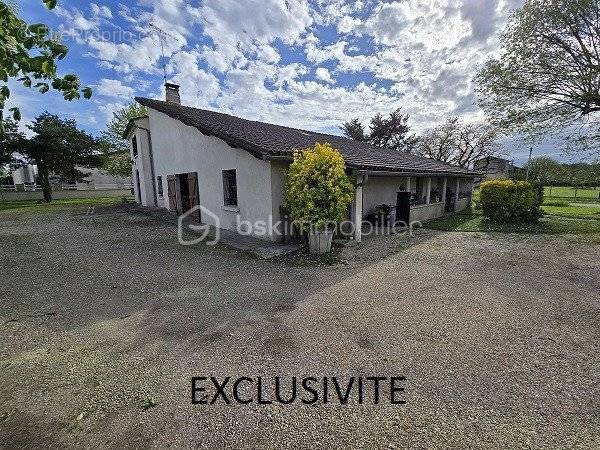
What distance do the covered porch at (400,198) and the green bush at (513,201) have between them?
95.4 inches

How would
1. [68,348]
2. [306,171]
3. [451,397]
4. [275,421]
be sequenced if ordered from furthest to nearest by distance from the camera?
[306,171], [68,348], [451,397], [275,421]

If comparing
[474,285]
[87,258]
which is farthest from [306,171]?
[87,258]

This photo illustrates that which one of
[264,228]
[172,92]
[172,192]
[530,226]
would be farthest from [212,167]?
[530,226]

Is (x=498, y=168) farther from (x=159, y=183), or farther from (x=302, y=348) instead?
(x=302, y=348)

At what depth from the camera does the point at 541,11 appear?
462 inches

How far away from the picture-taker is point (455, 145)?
1513 inches

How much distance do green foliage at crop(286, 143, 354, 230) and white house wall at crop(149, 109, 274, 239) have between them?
124cm

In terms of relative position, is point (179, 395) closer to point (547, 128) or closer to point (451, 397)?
point (451, 397)

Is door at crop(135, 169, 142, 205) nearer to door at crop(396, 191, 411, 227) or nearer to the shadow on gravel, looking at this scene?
the shadow on gravel

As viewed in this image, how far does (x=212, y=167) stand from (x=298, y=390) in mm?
9267

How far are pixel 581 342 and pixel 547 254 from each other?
198 inches

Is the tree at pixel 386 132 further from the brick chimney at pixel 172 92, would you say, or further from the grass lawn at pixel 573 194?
the brick chimney at pixel 172 92

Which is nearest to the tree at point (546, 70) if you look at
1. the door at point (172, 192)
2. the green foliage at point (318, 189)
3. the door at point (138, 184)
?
the green foliage at point (318, 189)

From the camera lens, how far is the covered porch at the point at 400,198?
9099mm
